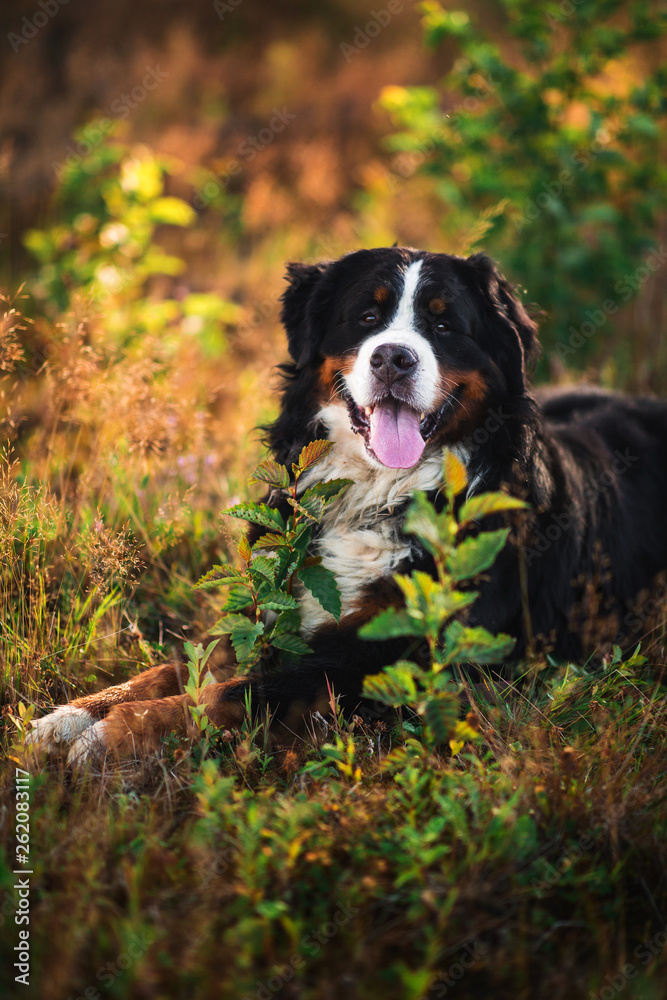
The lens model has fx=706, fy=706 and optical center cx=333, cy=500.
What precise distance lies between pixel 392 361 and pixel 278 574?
0.85m

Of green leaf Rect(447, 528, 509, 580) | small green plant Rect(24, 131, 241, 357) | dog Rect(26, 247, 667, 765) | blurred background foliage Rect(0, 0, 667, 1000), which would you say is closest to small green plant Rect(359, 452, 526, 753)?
green leaf Rect(447, 528, 509, 580)

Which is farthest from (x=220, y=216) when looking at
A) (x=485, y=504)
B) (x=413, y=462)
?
(x=485, y=504)

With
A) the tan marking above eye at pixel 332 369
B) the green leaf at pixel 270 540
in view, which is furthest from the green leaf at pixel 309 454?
the tan marking above eye at pixel 332 369

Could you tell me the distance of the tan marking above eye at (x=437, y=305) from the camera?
2711 mm

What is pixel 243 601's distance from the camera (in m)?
2.31

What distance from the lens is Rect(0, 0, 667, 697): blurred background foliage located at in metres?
3.12

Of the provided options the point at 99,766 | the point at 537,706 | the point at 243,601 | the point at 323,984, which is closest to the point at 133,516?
the point at 243,601

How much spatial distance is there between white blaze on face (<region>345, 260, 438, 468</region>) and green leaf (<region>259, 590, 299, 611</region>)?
0.65 metres

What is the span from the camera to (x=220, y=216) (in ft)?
25.3

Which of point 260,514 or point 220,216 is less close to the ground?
point 220,216

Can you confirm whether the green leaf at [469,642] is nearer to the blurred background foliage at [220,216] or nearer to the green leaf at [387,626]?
the green leaf at [387,626]

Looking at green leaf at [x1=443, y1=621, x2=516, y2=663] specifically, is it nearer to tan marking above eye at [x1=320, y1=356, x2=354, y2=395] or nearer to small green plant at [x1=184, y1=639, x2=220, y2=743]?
small green plant at [x1=184, y1=639, x2=220, y2=743]

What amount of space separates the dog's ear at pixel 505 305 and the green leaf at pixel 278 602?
1357mm

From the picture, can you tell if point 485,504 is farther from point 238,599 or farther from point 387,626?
point 238,599
